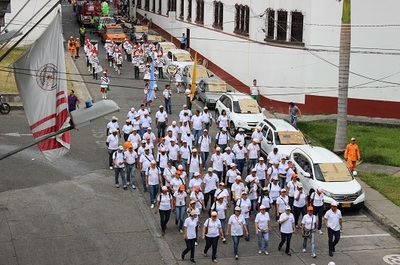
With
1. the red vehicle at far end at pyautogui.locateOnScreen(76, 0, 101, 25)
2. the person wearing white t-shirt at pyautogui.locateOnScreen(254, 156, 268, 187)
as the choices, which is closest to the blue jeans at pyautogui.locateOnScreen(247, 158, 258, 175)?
A: the person wearing white t-shirt at pyautogui.locateOnScreen(254, 156, 268, 187)

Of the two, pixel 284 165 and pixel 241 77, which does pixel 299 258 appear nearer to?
pixel 284 165

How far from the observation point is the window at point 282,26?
1289 inches

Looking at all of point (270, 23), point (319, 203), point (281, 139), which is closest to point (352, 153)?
point (281, 139)

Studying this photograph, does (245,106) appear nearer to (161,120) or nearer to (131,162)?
(161,120)

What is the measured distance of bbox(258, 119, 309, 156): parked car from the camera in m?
23.8

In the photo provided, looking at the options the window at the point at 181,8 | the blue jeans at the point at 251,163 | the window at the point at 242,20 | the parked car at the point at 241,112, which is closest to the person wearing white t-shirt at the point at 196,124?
the parked car at the point at 241,112

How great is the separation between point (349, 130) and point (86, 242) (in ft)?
47.5

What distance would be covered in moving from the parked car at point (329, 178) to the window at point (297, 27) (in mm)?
11061

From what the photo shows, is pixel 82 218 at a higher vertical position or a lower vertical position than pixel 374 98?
lower

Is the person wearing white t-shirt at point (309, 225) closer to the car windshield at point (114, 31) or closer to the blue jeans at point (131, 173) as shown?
the blue jeans at point (131, 173)

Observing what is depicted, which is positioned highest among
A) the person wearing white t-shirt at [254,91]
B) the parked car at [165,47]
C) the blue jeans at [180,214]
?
the parked car at [165,47]

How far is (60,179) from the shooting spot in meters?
22.1

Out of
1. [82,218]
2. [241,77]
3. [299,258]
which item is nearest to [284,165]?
[299,258]

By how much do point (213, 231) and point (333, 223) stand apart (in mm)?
2810
